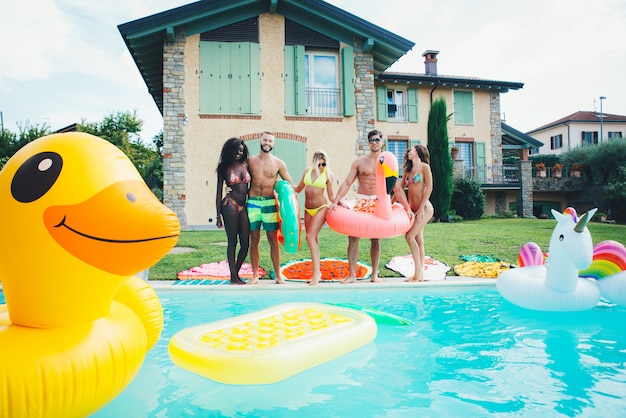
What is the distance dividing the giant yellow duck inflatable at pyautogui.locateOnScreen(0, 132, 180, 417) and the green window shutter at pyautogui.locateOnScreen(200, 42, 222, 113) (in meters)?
11.8

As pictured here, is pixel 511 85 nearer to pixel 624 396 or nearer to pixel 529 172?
pixel 529 172

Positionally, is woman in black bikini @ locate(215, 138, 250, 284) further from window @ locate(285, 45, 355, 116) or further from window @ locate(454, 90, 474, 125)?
window @ locate(454, 90, 474, 125)

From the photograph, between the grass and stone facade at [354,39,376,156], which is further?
stone facade at [354,39,376,156]

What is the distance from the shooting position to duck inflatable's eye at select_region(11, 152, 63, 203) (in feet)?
6.48

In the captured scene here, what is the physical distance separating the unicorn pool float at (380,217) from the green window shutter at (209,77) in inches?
337

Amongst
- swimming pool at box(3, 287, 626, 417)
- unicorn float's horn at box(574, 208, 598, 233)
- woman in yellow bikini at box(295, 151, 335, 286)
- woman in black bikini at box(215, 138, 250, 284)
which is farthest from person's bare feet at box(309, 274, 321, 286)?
unicorn float's horn at box(574, 208, 598, 233)

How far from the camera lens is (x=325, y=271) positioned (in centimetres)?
712

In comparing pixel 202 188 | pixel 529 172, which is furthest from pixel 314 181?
pixel 529 172

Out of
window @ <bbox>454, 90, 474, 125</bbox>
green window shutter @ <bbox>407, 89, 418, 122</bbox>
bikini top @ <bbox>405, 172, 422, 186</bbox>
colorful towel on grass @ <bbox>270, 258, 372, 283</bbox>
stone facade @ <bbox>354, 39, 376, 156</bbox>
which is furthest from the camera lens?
window @ <bbox>454, 90, 474, 125</bbox>

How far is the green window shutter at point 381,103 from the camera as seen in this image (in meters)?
20.1

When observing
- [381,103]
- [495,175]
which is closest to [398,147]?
[381,103]

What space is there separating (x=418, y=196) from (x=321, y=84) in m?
8.82

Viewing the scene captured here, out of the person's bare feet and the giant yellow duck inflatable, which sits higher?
the giant yellow duck inflatable

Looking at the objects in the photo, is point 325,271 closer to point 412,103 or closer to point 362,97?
point 362,97
